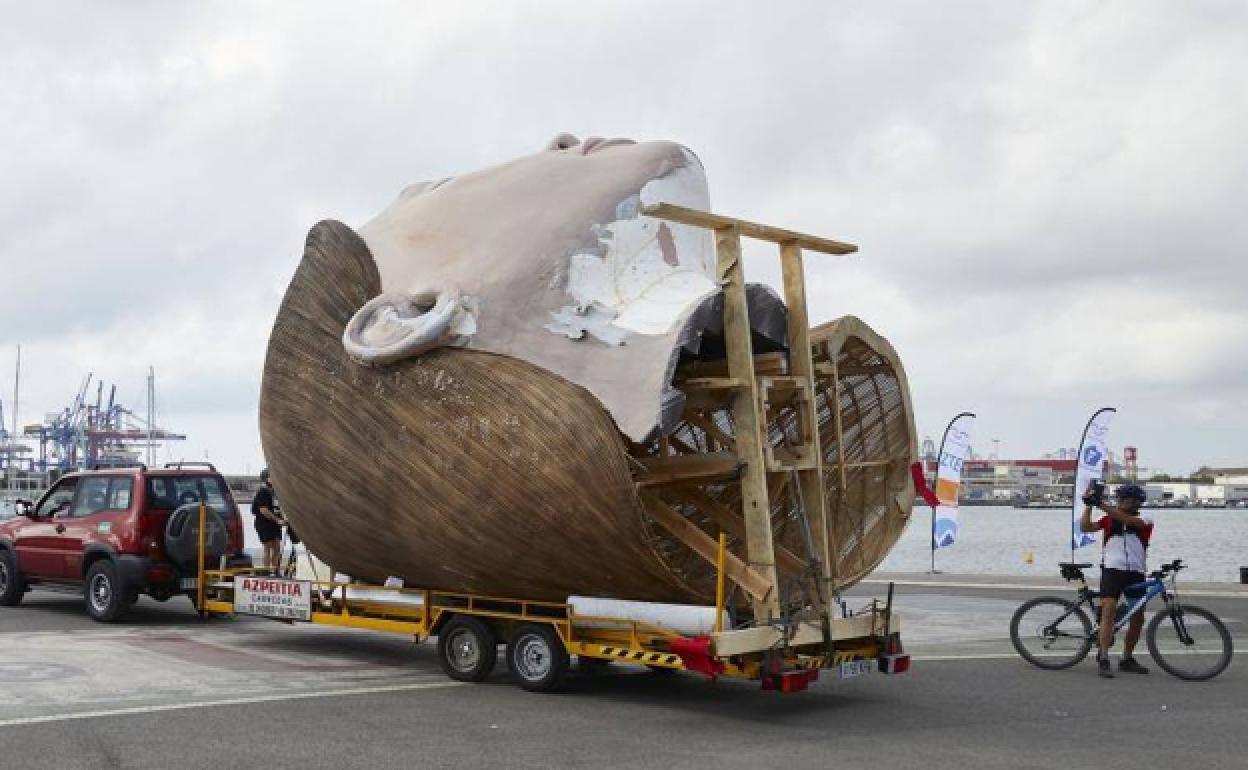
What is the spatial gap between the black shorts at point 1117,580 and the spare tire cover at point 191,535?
345 inches

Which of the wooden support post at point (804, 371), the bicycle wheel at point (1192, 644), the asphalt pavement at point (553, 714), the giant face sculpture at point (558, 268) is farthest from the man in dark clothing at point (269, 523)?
the bicycle wheel at point (1192, 644)

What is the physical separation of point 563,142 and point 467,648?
4478 millimetres

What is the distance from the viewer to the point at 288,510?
11789 millimetres

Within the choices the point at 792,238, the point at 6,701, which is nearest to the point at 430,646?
the point at 6,701

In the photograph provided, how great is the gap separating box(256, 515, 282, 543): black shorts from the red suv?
0.29 m

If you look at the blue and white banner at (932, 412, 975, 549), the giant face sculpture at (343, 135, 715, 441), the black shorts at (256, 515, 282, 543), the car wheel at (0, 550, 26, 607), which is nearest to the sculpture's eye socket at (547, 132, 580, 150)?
the giant face sculpture at (343, 135, 715, 441)

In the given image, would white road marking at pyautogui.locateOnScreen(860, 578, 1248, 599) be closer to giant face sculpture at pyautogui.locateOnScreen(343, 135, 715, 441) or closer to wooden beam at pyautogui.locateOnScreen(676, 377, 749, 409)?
wooden beam at pyautogui.locateOnScreen(676, 377, 749, 409)

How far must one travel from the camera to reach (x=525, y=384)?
32.1 feet

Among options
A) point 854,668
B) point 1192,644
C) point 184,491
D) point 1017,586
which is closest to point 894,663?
point 854,668

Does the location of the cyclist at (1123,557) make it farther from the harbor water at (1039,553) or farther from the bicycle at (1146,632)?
the harbor water at (1039,553)

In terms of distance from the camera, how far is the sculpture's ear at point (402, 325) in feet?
33.9

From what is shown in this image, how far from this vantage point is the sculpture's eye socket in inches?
464

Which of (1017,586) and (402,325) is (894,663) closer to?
(402,325)

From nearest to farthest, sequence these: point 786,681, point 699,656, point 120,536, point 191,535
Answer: point 699,656
point 786,681
point 191,535
point 120,536
